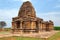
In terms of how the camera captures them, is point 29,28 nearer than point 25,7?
Yes

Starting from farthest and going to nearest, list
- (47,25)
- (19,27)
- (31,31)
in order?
(47,25), (19,27), (31,31)

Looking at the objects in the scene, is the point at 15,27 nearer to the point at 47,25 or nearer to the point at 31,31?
the point at 31,31

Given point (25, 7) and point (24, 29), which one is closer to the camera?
point (24, 29)

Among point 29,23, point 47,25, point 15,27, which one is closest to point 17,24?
point 15,27

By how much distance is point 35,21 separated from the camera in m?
30.8

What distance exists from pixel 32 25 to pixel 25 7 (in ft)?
15.5

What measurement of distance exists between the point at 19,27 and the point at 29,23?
94.6 inches

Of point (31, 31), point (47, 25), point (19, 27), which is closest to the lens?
point (31, 31)

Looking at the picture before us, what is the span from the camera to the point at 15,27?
31.5m

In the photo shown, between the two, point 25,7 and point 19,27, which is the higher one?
point 25,7

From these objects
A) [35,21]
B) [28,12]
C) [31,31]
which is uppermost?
[28,12]

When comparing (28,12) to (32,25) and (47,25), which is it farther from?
(47,25)

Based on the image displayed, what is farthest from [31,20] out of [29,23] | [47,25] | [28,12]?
[47,25]

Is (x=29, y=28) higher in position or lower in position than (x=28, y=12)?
lower
